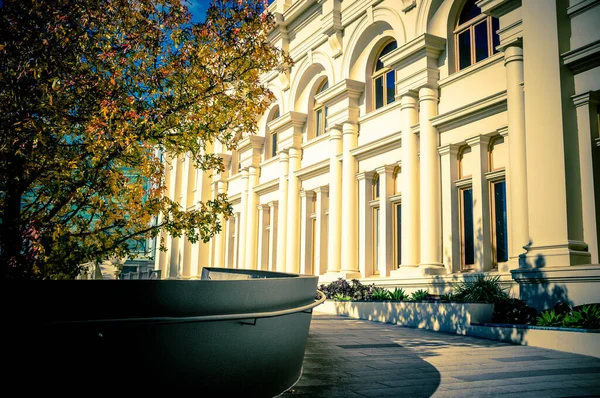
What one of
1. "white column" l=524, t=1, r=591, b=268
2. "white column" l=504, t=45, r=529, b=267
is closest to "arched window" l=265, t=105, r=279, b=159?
"white column" l=504, t=45, r=529, b=267

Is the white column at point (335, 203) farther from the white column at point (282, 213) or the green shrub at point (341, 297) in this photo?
the white column at point (282, 213)

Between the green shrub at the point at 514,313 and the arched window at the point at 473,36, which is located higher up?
the arched window at the point at 473,36

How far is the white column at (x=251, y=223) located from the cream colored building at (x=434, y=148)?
0.11 metres

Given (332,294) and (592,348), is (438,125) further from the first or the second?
(592,348)

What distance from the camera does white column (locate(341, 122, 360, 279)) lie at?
2020 cm

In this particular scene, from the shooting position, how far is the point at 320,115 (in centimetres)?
→ 2470

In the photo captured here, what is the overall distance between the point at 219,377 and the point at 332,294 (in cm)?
1415

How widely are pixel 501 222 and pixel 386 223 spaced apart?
16.1 feet

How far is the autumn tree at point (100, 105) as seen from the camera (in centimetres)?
658

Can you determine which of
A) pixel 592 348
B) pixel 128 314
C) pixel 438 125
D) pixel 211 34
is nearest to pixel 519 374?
pixel 592 348

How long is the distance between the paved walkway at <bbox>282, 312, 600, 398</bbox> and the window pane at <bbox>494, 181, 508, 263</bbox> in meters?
4.70

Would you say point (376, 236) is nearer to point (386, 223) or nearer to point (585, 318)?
point (386, 223)

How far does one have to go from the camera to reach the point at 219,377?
4.28 m

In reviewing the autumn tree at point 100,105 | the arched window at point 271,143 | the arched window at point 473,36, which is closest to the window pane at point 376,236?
the arched window at point 473,36
